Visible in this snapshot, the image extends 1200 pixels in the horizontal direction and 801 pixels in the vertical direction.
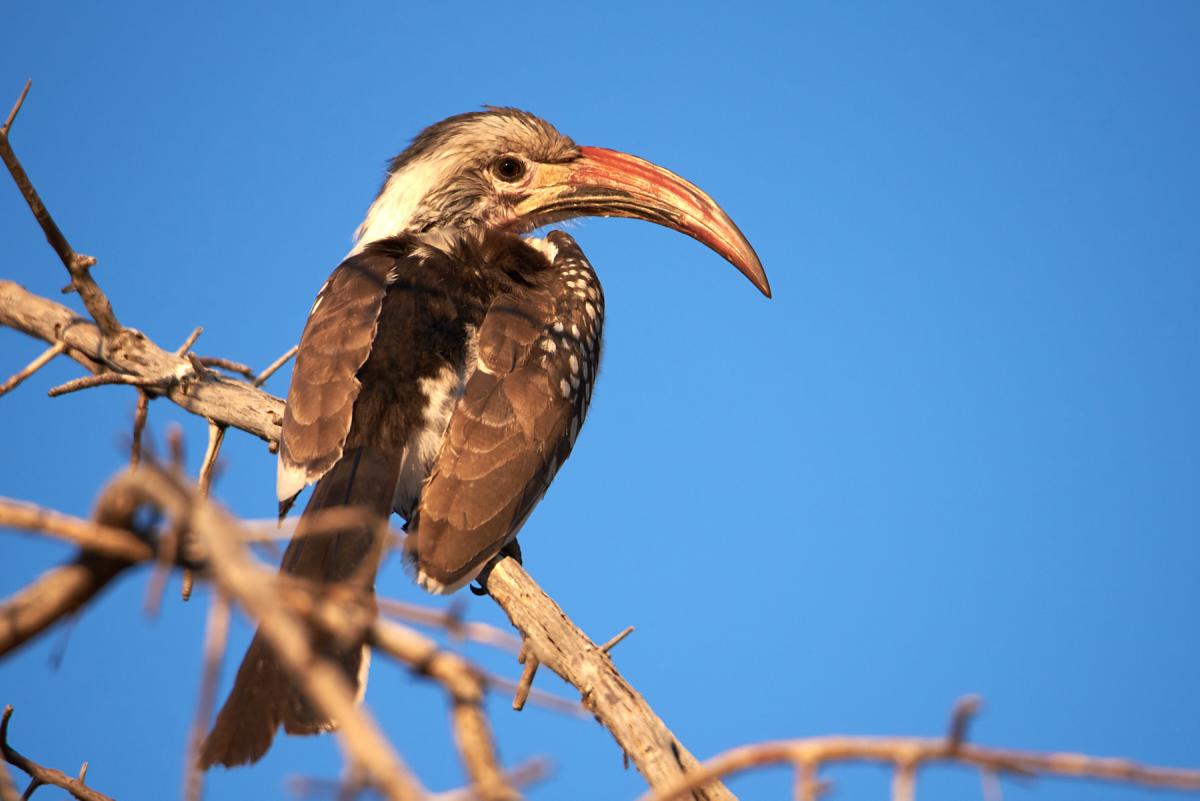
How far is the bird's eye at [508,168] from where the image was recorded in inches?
236

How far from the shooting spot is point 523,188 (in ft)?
19.9

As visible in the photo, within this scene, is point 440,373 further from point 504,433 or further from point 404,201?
point 404,201

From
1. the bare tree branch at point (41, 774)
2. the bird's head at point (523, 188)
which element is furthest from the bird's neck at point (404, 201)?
the bare tree branch at point (41, 774)

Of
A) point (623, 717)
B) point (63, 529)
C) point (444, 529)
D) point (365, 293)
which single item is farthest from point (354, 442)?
point (63, 529)

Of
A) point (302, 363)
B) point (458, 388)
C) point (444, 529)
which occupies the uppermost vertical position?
point (302, 363)

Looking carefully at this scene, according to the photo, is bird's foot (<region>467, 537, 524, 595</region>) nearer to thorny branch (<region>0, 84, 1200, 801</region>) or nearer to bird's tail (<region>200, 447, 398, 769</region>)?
bird's tail (<region>200, 447, 398, 769</region>)

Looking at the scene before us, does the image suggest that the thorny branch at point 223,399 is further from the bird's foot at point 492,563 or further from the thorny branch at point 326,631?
the thorny branch at point 326,631

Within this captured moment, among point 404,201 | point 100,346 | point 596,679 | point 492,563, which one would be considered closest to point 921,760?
point 596,679

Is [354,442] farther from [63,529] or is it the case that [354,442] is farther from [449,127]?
[63,529]

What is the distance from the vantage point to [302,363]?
4352mm

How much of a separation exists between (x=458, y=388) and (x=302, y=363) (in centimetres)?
62

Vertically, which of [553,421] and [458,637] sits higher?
[553,421]

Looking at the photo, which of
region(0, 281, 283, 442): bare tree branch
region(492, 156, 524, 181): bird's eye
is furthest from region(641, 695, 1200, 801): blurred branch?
region(492, 156, 524, 181): bird's eye

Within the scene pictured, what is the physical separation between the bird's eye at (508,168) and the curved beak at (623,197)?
0.11 m
